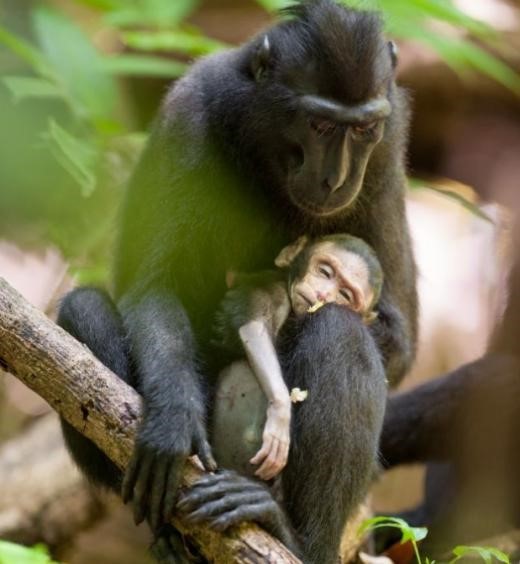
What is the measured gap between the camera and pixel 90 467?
4.47m

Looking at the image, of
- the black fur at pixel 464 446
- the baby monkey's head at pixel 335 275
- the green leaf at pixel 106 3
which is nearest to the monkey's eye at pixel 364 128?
the baby monkey's head at pixel 335 275

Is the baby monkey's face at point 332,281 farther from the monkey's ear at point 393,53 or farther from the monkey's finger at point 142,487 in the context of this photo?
the monkey's finger at point 142,487

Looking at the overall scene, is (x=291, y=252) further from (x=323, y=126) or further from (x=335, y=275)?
(x=323, y=126)

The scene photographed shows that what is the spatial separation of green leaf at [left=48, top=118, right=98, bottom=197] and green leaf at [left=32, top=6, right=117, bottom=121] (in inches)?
13.6

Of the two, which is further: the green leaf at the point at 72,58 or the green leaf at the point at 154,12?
the green leaf at the point at 72,58

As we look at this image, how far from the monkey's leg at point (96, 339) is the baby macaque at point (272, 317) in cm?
42

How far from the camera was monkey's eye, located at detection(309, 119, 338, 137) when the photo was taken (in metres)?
4.09

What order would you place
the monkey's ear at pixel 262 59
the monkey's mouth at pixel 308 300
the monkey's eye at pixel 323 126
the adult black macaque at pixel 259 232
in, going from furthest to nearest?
the monkey's ear at pixel 262 59
the monkey's mouth at pixel 308 300
the monkey's eye at pixel 323 126
the adult black macaque at pixel 259 232

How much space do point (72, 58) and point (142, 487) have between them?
234 cm

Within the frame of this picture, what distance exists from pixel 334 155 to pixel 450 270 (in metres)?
6.28

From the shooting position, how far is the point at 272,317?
416 cm

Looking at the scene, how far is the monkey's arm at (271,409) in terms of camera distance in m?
3.85

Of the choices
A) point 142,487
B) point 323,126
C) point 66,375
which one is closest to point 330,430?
point 142,487

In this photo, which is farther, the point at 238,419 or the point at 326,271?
the point at 326,271
